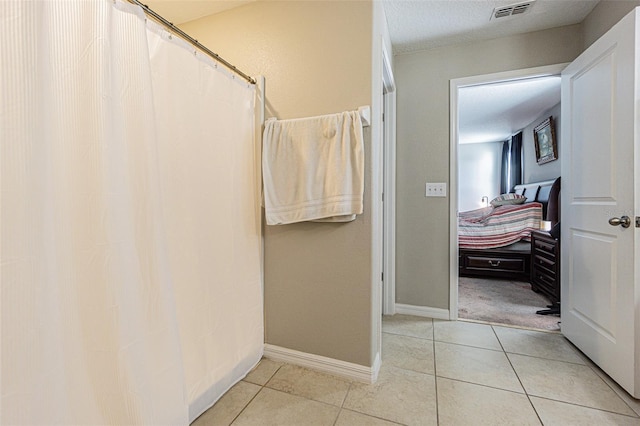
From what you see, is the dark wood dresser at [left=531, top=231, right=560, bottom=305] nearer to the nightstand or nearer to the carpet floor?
the nightstand

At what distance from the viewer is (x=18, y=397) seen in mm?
727

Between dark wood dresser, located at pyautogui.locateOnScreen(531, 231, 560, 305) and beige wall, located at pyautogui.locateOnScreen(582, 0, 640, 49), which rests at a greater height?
beige wall, located at pyautogui.locateOnScreen(582, 0, 640, 49)

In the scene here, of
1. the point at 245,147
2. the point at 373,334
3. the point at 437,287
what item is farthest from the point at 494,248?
the point at 245,147

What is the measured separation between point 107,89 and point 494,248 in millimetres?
3858

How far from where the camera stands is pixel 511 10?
1927 millimetres

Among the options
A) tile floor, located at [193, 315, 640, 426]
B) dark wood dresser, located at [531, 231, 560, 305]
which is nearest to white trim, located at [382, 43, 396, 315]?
tile floor, located at [193, 315, 640, 426]

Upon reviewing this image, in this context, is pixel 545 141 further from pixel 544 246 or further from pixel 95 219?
pixel 95 219

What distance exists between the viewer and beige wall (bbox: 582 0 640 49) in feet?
5.42

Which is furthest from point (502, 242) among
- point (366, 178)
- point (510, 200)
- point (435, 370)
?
point (366, 178)

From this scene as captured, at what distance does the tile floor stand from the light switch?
3.74 feet

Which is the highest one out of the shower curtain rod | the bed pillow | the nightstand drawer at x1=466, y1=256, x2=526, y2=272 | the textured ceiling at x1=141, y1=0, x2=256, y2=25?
the textured ceiling at x1=141, y1=0, x2=256, y2=25

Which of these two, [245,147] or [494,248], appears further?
[494,248]

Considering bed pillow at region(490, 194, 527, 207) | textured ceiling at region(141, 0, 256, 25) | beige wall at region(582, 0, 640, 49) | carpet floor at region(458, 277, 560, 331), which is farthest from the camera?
bed pillow at region(490, 194, 527, 207)

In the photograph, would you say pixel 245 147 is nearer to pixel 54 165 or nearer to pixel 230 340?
pixel 54 165
